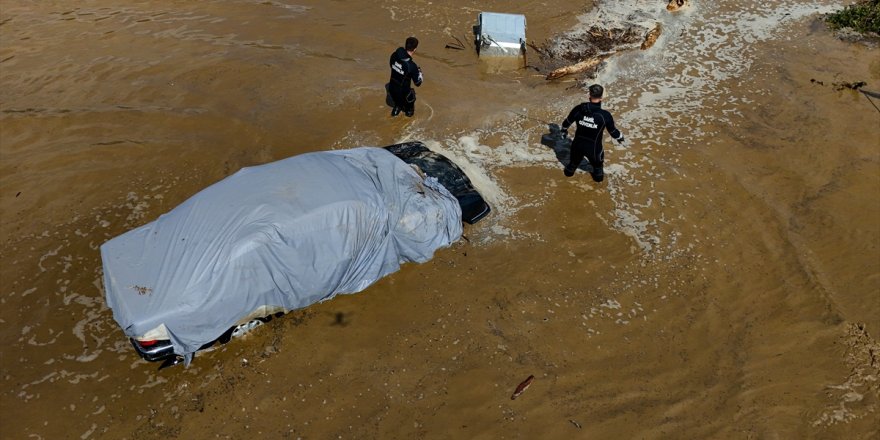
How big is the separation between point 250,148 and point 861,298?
8.30 metres

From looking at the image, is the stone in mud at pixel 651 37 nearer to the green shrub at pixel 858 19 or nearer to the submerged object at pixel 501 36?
the submerged object at pixel 501 36

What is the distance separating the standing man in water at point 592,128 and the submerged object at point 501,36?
12.6 feet

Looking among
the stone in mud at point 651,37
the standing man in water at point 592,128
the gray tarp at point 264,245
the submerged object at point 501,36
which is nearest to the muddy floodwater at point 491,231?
the stone in mud at point 651,37

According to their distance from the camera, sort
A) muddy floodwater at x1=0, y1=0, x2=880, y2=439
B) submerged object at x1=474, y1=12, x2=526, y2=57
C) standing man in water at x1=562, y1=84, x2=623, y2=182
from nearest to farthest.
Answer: muddy floodwater at x1=0, y1=0, x2=880, y2=439
standing man in water at x1=562, y1=84, x2=623, y2=182
submerged object at x1=474, y1=12, x2=526, y2=57

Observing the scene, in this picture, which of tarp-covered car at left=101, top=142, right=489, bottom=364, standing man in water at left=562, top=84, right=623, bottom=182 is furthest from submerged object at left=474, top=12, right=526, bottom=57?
tarp-covered car at left=101, top=142, right=489, bottom=364

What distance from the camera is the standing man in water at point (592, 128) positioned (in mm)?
6855

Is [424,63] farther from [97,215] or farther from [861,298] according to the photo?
[861,298]

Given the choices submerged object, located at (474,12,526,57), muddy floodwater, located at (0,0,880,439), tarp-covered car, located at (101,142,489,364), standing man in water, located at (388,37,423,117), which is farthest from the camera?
submerged object, located at (474,12,526,57)

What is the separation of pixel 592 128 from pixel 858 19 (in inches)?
350

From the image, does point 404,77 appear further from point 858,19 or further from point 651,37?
point 858,19

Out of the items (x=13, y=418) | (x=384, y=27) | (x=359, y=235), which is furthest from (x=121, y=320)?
(x=384, y=27)

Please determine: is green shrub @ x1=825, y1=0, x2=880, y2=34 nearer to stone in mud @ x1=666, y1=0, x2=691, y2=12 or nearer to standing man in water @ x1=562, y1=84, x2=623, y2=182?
stone in mud @ x1=666, y1=0, x2=691, y2=12

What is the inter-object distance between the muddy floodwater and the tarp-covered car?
0.55m

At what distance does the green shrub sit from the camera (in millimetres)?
11383
